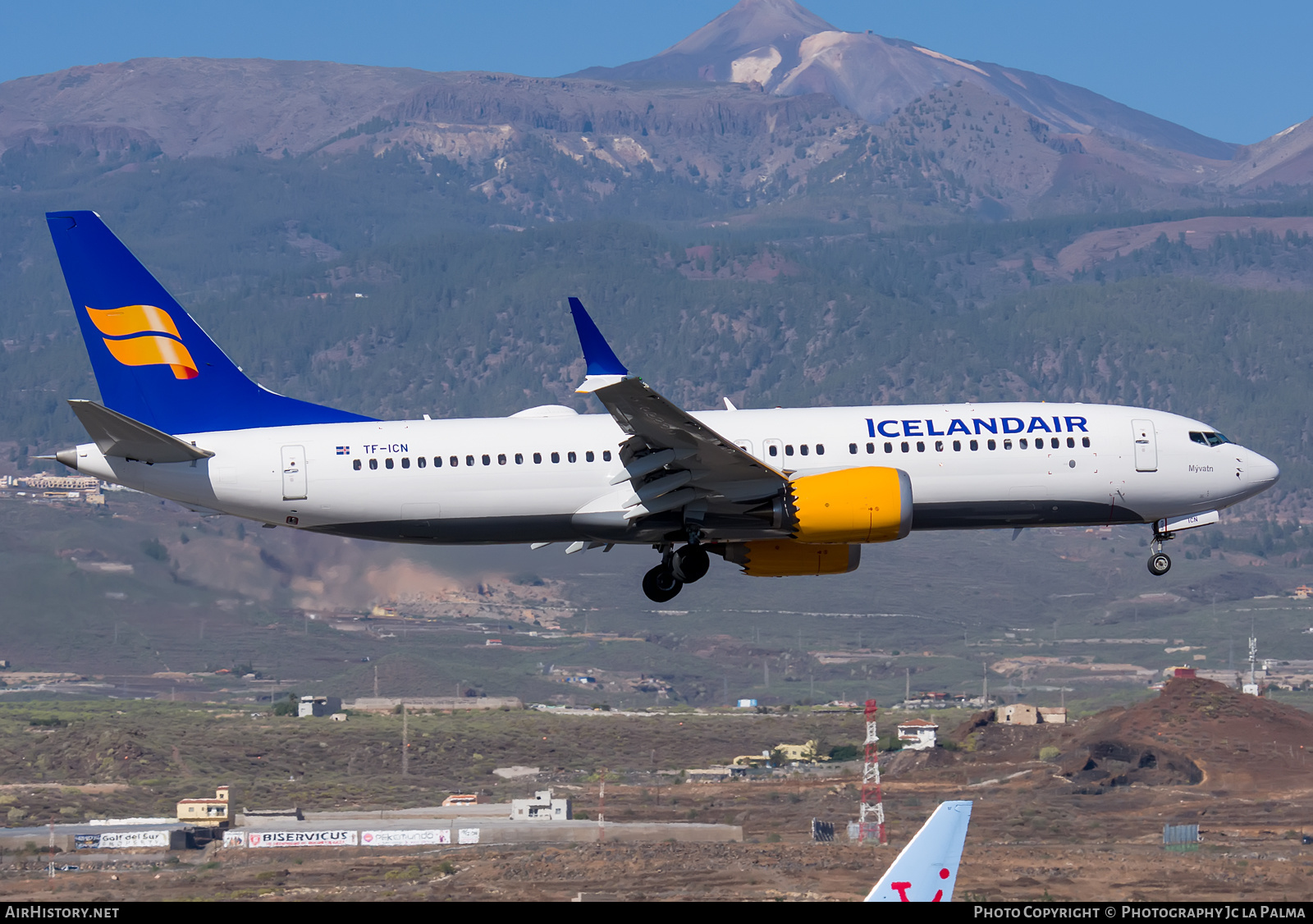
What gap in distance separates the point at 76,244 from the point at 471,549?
67.0 meters

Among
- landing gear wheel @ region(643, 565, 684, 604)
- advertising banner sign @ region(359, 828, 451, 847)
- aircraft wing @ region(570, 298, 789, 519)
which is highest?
aircraft wing @ region(570, 298, 789, 519)

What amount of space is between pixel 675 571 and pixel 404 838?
57343mm

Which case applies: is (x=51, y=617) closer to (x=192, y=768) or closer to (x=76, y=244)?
(x=192, y=768)

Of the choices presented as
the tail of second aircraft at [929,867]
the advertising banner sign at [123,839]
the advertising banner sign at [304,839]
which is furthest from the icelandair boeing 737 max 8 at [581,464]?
the advertising banner sign at [123,839]

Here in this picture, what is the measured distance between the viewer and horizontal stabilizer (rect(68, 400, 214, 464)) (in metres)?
46.9

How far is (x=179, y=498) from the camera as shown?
1966 inches

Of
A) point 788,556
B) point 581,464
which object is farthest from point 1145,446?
point 581,464

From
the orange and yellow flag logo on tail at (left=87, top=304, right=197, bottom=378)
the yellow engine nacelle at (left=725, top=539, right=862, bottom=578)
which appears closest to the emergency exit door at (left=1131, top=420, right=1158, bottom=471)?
the yellow engine nacelle at (left=725, top=539, right=862, bottom=578)

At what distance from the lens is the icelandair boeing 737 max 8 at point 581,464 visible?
4828 cm

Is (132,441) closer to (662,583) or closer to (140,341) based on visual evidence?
(140,341)

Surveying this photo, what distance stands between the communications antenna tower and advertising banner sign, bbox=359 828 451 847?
24627mm
